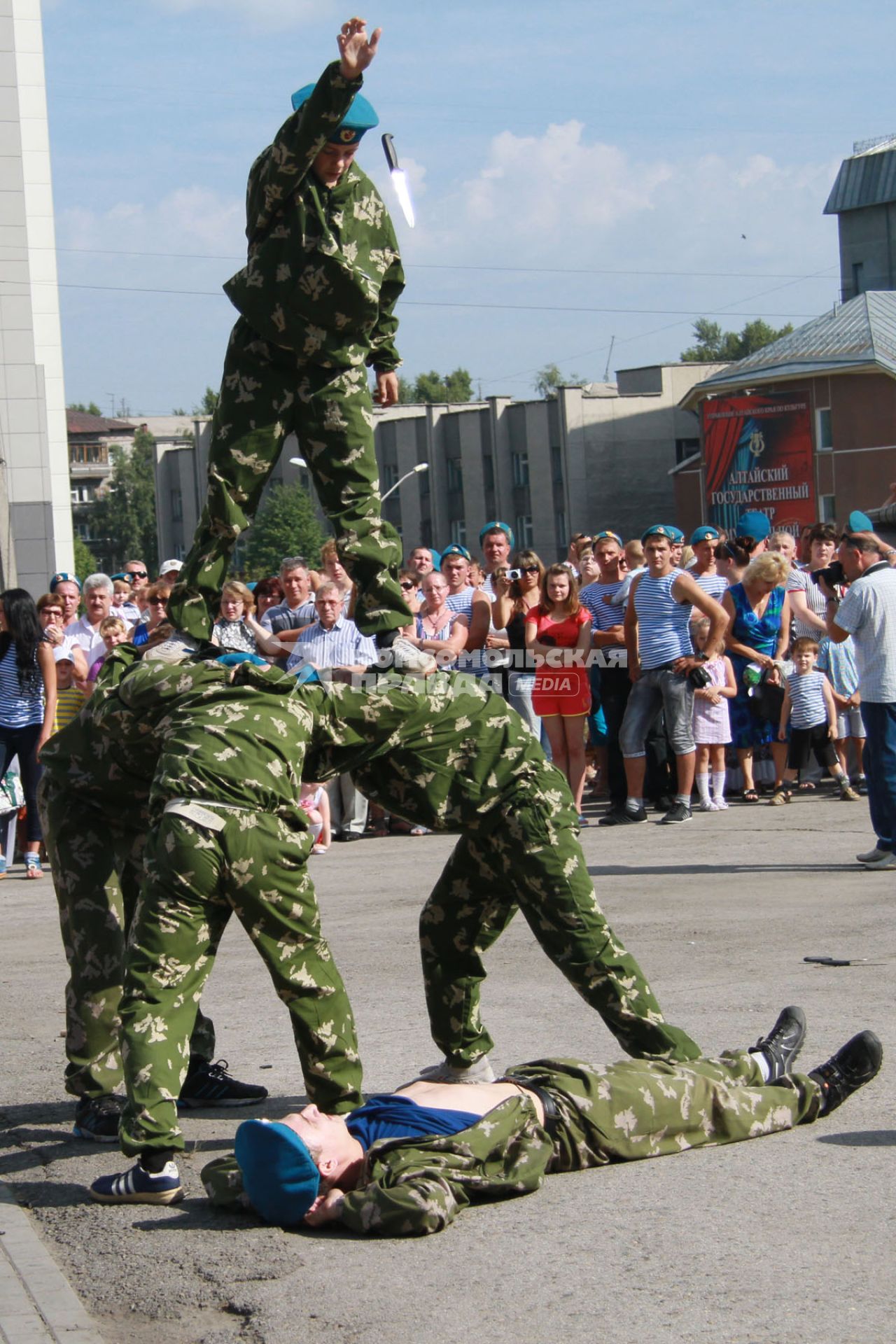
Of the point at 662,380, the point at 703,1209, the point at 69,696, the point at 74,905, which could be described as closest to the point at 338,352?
the point at 74,905

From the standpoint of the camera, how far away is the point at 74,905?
550cm

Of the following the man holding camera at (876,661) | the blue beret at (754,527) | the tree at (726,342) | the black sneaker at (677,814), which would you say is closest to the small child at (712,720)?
the black sneaker at (677,814)

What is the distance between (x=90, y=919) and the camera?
18.0ft

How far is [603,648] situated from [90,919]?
27.4 ft

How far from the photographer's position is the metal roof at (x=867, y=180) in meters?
86.8

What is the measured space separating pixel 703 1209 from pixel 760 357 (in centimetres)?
7091

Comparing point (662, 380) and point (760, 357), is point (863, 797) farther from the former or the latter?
point (662, 380)

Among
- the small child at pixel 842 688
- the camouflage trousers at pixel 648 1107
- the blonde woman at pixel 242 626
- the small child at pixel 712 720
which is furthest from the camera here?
the small child at pixel 842 688

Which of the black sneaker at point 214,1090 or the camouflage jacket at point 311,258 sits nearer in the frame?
the black sneaker at point 214,1090

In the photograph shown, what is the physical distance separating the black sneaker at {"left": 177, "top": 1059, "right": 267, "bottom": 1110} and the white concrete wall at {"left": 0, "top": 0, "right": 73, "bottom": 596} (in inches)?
942

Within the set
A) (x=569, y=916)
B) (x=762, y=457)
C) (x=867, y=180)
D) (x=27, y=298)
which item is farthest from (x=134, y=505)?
(x=569, y=916)

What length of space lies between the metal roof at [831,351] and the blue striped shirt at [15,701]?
5862cm

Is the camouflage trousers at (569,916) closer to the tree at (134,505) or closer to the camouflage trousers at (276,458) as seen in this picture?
the camouflage trousers at (276,458)

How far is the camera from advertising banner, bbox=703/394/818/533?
69625 millimetres
